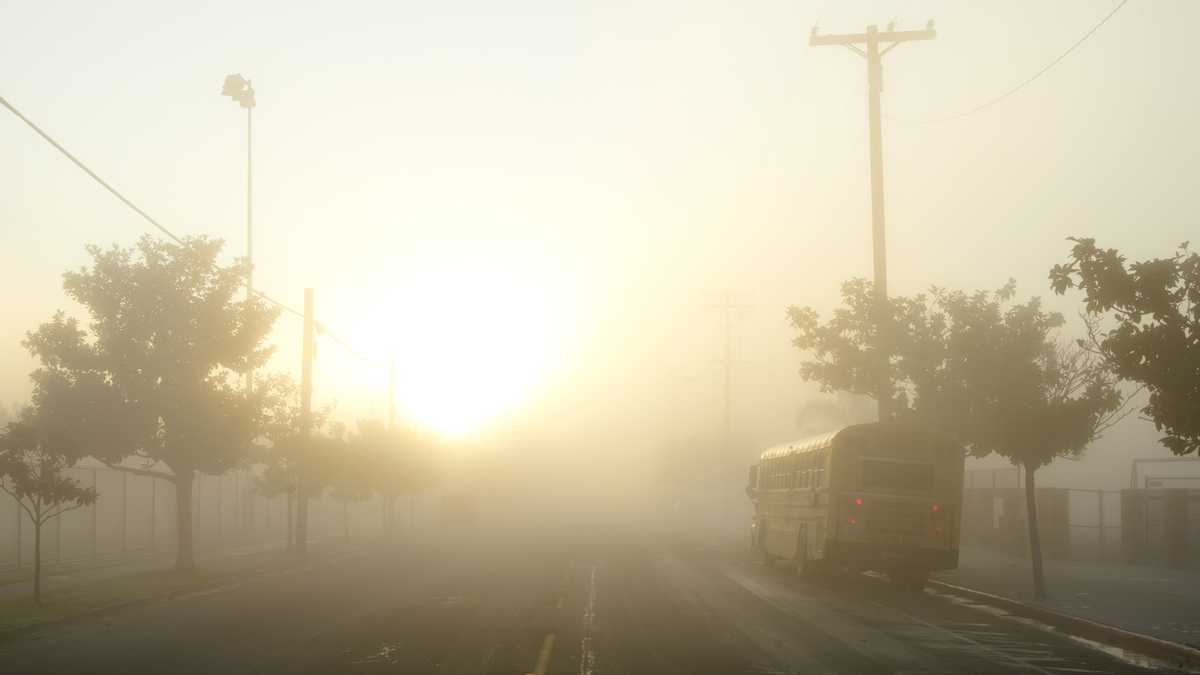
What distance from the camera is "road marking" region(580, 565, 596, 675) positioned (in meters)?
15.1

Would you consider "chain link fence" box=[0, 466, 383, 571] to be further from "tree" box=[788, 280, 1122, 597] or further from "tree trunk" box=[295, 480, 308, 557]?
"tree" box=[788, 280, 1122, 597]

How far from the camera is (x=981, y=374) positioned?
28.7m

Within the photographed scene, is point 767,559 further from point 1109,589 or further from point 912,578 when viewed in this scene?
point 1109,589

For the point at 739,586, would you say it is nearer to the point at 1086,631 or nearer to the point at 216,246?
the point at 1086,631

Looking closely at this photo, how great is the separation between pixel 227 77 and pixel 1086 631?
35.8 metres

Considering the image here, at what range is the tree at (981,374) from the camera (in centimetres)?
2597

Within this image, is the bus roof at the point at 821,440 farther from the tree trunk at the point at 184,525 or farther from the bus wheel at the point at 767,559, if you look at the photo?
the tree trunk at the point at 184,525

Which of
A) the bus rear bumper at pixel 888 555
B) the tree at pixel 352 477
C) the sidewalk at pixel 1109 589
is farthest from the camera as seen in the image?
the tree at pixel 352 477

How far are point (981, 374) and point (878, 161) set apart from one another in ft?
27.4

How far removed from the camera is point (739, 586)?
28.7 meters

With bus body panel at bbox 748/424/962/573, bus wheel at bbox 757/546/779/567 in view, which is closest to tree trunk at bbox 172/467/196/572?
bus wheel at bbox 757/546/779/567

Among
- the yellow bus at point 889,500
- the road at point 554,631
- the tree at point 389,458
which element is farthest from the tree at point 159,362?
the tree at point 389,458

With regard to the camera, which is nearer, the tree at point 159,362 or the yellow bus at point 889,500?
the yellow bus at point 889,500

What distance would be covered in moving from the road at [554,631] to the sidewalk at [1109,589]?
49.0 inches
